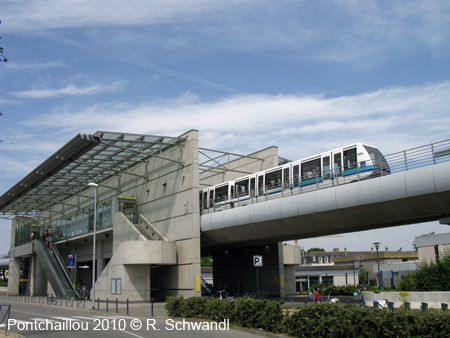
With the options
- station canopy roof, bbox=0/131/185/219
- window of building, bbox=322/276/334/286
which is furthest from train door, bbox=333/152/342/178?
window of building, bbox=322/276/334/286

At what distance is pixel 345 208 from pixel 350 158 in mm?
3064

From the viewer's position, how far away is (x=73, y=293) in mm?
42188

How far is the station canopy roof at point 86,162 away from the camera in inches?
1323

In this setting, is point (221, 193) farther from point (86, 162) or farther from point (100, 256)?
point (100, 256)

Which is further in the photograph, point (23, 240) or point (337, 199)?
point (23, 240)

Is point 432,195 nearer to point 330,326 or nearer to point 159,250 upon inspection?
point 330,326

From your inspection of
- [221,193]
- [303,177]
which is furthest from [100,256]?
[303,177]

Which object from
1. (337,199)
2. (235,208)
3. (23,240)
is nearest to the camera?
(337,199)

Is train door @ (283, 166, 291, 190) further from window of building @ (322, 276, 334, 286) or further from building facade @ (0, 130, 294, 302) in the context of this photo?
window of building @ (322, 276, 334, 286)

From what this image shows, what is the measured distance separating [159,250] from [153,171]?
28.3ft

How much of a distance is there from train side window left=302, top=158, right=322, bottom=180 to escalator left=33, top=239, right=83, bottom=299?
966 inches

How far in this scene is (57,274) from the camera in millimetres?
45188

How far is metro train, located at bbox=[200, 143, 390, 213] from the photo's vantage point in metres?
25.6

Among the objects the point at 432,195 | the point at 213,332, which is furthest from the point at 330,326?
the point at 432,195
